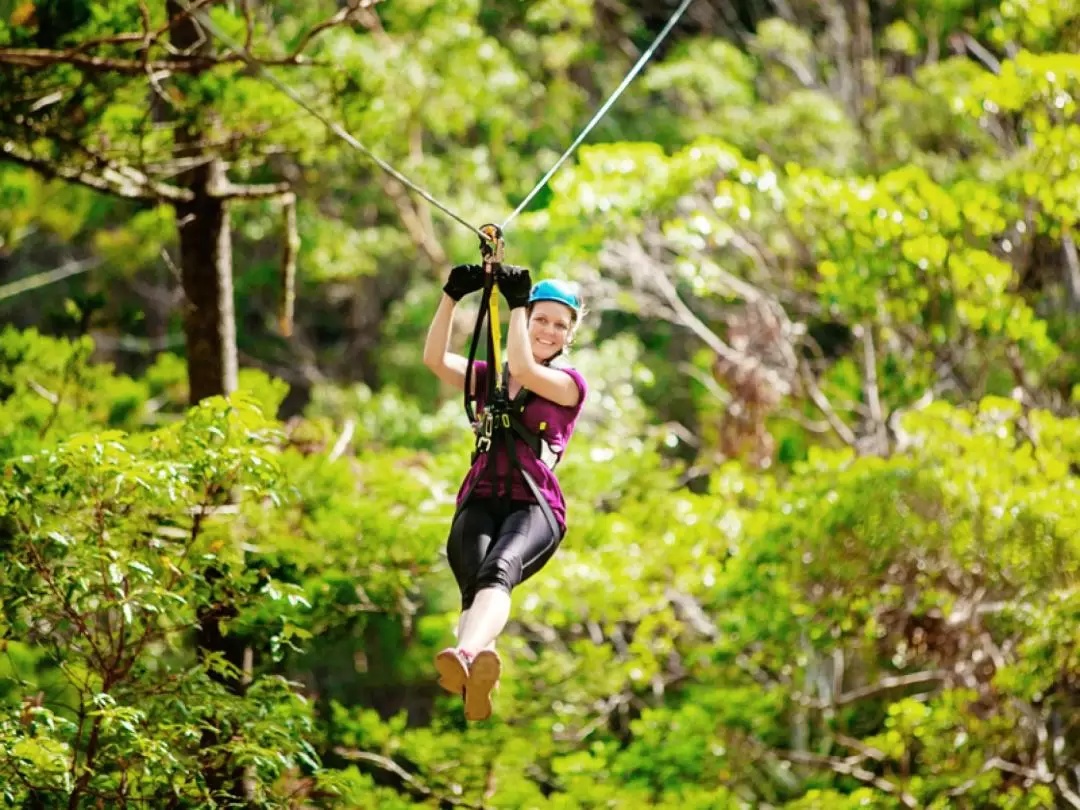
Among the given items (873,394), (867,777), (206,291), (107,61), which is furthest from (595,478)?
(107,61)

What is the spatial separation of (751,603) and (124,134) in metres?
3.52

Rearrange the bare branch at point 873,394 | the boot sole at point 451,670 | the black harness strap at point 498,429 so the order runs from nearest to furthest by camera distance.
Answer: the boot sole at point 451,670, the black harness strap at point 498,429, the bare branch at point 873,394

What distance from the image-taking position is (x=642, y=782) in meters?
6.50

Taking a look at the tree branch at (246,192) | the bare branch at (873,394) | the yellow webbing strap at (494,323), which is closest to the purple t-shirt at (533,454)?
the yellow webbing strap at (494,323)

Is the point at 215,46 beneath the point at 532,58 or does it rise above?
beneath

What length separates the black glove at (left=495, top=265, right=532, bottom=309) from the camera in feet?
10.9

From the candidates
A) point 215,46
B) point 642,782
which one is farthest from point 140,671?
point 642,782

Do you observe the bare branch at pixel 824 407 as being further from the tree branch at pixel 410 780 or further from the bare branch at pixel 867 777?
the tree branch at pixel 410 780

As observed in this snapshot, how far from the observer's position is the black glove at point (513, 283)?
3.32 meters

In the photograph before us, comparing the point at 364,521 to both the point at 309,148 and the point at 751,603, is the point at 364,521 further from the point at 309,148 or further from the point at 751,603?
the point at 751,603

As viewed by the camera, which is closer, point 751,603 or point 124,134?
point 124,134

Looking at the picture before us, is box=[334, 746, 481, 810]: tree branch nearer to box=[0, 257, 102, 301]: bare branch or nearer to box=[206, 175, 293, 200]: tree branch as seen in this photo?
box=[206, 175, 293, 200]: tree branch

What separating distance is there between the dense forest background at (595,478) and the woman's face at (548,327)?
980mm

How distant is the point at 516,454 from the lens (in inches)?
139
